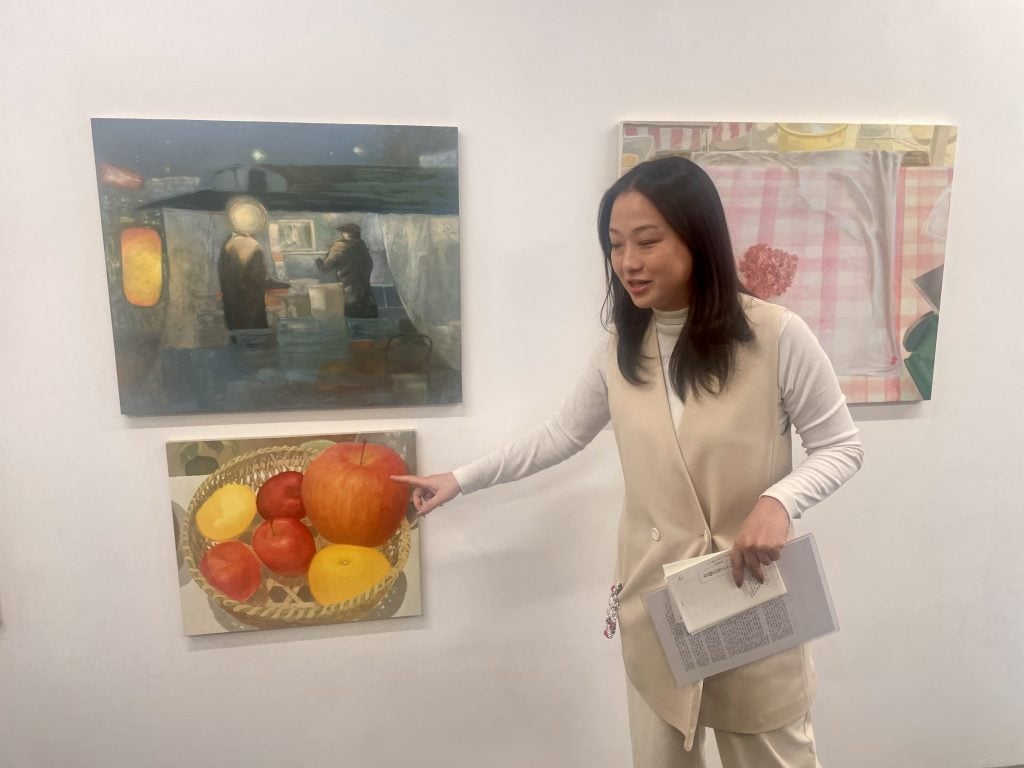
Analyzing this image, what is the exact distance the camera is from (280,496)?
1.20 meters

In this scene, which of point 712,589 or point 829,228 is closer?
point 712,589

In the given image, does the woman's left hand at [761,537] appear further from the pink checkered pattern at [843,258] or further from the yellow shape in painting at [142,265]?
the yellow shape in painting at [142,265]

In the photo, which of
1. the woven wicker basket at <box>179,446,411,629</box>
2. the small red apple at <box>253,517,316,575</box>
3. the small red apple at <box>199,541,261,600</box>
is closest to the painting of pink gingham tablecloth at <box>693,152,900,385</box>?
the woven wicker basket at <box>179,446,411,629</box>

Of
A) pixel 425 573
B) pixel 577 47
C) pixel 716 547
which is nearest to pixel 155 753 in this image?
pixel 425 573

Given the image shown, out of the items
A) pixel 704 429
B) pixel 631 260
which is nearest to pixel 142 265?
pixel 631 260

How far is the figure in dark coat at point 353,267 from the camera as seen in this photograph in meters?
1.12

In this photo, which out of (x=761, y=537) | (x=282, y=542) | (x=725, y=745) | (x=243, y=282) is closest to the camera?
(x=761, y=537)

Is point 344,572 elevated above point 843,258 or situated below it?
below

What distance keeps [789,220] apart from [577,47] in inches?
21.4

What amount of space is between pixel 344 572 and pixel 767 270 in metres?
1.07

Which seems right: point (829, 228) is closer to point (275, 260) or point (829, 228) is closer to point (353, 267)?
point (353, 267)

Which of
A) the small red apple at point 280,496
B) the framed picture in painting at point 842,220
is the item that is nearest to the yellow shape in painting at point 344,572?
the small red apple at point 280,496

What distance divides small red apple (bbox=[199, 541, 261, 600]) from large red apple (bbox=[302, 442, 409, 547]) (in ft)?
0.52

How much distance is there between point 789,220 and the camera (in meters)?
1.22
